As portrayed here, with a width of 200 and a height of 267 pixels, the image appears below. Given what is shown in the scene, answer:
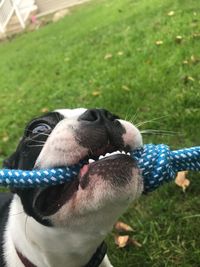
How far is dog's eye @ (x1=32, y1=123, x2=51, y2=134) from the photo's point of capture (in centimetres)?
229

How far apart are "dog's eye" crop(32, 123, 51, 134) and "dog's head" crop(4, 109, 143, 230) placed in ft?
0.48

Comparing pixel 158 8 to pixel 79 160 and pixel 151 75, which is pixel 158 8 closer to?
pixel 151 75

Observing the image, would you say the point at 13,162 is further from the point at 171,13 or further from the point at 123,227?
the point at 171,13

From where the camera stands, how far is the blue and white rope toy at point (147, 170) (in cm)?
190

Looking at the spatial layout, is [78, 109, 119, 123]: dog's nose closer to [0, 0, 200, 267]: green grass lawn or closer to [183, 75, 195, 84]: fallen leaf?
[0, 0, 200, 267]: green grass lawn

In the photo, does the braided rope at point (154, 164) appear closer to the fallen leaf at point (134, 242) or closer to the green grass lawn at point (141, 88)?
the green grass lawn at point (141, 88)

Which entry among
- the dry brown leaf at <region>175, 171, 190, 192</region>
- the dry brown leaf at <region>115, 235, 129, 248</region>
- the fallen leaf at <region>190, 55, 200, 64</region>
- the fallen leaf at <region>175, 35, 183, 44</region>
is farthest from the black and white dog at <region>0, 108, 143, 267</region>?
the fallen leaf at <region>175, 35, 183, 44</region>

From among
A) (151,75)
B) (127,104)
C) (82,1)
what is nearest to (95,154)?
(127,104)

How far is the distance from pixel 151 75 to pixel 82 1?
14079mm

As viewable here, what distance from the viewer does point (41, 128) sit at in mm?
2311

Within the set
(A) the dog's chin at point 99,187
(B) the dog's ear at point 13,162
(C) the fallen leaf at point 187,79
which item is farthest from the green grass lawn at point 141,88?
(A) the dog's chin at point 99,187

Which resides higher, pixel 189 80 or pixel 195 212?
pixel 195 212

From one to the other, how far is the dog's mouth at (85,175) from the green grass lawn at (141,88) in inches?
45.6

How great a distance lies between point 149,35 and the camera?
6.77m
